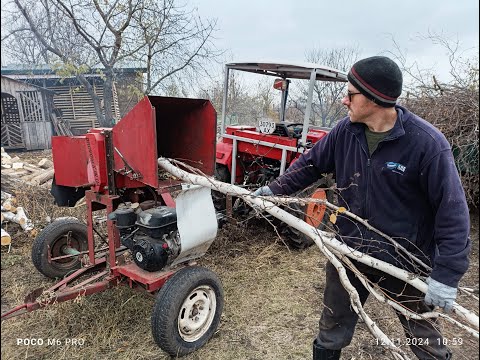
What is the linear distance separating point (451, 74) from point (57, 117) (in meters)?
13.3

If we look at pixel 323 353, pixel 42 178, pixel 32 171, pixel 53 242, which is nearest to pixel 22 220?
pixel 53 242

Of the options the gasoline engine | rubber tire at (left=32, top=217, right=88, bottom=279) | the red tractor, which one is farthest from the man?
rubber tire at (left=32, top=217, right=88, bottom=279)

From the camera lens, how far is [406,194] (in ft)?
6.35

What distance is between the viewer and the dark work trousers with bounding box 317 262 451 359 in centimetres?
204

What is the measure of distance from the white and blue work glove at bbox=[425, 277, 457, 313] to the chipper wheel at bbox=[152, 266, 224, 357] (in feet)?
5.13

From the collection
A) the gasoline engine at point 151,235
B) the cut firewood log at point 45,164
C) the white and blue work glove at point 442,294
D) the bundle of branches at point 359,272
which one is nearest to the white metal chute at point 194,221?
the gasoline engine at point 151,235

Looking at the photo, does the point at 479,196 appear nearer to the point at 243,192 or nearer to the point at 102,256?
the point at 243,192

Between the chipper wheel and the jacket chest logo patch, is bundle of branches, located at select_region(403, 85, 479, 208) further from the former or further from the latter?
the chipper wheel

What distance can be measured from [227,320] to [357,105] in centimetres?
222

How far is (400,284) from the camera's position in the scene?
212cm

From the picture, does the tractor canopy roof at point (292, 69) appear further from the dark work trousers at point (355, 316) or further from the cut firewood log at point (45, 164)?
the cut firewood log at point (45, 164)

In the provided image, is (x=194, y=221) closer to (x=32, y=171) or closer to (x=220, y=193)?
(x=220, y=193)

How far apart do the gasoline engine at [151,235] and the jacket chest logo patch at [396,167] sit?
66.2 inches

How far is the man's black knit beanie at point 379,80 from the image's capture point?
182 cm
